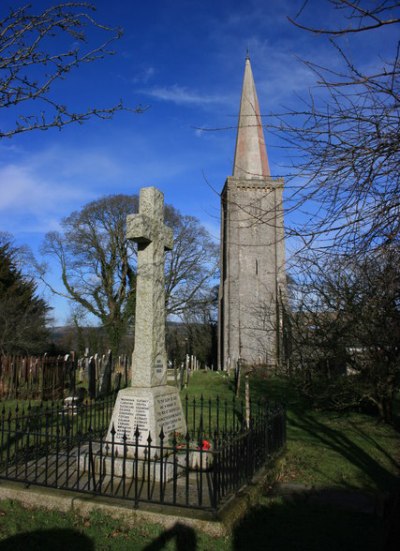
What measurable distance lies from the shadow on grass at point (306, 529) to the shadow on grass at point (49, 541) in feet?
4.62

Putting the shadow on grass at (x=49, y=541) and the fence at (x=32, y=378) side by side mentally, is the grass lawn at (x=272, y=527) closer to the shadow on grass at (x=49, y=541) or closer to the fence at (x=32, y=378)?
the shadow on grass at (x=49, y=541)

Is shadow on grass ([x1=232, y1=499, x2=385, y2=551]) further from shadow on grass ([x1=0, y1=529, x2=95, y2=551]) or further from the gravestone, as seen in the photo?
the gravestone

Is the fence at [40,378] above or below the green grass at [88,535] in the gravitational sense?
above

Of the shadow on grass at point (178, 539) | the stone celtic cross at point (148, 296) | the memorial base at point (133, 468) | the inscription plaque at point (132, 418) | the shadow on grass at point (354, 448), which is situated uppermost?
the stone celtic cross at point (148, 296)

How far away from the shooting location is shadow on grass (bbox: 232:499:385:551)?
4000 millimetres

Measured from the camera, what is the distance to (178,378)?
17.9 m

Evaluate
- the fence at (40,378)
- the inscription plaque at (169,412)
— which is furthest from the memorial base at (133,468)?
the fence at (40,378)

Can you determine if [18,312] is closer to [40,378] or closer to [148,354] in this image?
[40,378]

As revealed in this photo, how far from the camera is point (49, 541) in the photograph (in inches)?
155

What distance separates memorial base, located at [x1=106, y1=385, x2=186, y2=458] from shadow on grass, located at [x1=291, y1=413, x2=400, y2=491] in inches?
118

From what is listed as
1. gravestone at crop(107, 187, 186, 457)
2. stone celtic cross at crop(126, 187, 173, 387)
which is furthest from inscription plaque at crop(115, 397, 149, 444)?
stone celtic cross at crop(126, 187, 173, 387)

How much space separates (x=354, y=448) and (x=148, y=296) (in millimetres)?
4770

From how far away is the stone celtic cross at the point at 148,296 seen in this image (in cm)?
582

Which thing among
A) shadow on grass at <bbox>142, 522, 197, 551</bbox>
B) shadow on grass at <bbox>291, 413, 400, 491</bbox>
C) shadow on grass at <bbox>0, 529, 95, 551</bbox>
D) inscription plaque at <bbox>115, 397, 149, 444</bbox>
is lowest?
shadow on grass at <bbox>291, 413, 400, 491</bbox>
